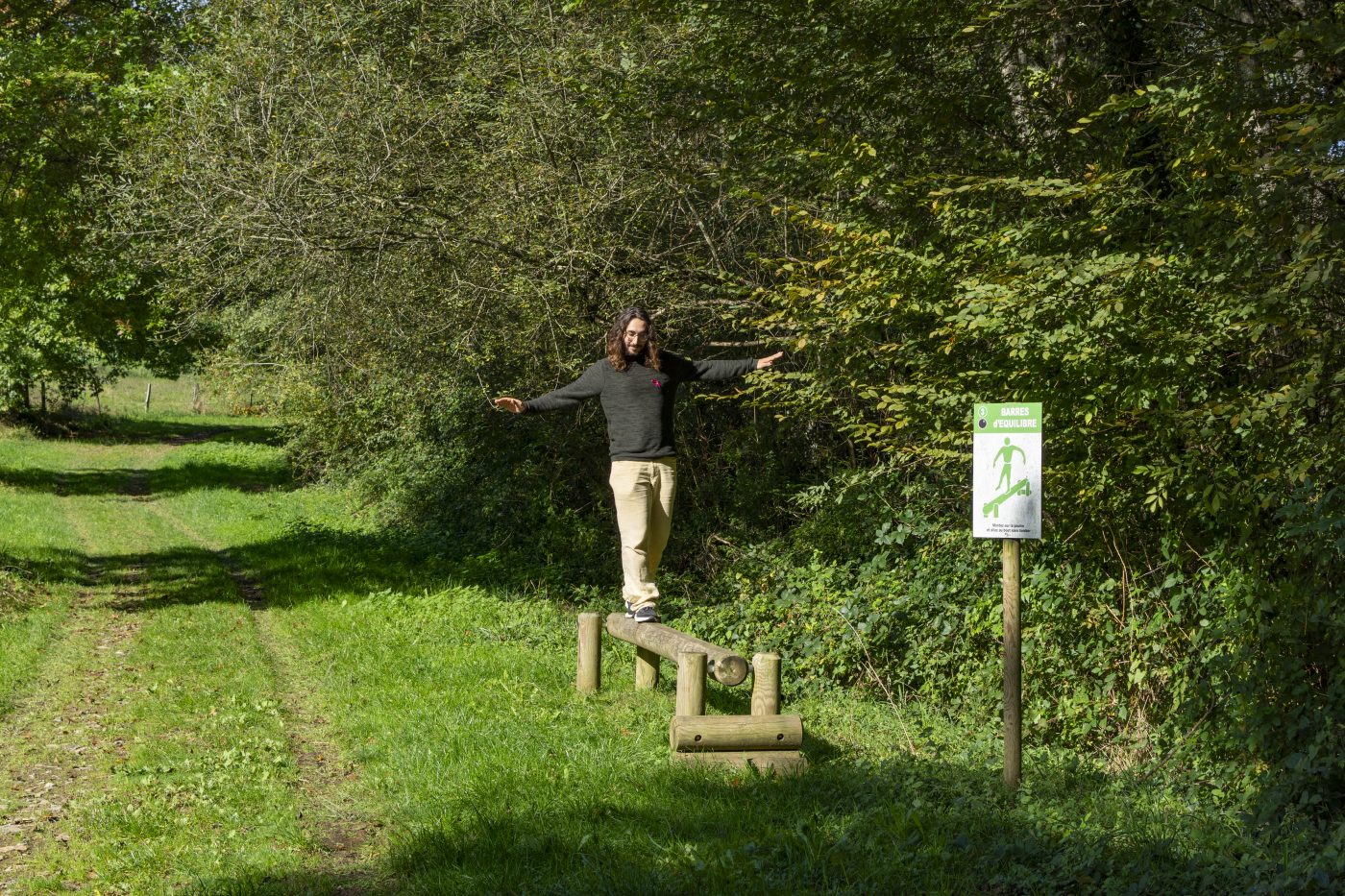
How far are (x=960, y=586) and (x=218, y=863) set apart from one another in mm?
5699

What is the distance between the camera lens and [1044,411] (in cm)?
736

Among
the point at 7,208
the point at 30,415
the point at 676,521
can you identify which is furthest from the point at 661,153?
the point at 30,415

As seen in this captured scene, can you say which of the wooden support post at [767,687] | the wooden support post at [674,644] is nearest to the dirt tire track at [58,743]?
the wooden support post at [674,644]

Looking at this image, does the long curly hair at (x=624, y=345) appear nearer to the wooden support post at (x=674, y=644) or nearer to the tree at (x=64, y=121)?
the wooden support post at (x=674, y=644)

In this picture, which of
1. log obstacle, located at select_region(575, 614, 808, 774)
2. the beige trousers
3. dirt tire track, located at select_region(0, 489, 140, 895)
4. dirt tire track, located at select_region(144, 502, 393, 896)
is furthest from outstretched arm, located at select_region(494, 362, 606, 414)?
dirt tire track, located at select_region(0, 489, 140, 895)

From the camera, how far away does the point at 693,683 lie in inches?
280

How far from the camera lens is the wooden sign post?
617 cm

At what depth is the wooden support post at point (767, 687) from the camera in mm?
7000

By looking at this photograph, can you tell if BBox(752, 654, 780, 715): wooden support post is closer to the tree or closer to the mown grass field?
the mown grass field

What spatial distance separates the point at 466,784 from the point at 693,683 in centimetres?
141

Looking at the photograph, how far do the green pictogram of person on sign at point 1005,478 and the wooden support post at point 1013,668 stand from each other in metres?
0.18

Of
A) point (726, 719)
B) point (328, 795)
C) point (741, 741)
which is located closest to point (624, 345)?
point (726, 719)

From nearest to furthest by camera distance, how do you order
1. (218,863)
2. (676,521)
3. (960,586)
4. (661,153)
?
(218,863)
(960,586)
(661,153)
(676,521)

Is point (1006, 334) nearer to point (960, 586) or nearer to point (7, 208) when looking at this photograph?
point (960, 586)
